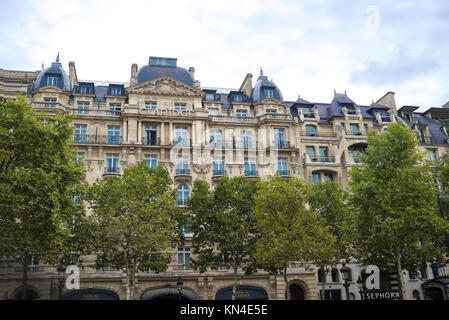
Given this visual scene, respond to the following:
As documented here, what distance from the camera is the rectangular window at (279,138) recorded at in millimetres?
39531

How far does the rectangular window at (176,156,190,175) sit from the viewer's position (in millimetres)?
35906

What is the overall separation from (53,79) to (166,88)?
36.7ft

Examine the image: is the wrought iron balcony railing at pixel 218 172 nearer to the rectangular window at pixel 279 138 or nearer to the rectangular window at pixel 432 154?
the rectangular window at pixel 279 138

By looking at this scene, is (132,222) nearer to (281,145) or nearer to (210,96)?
(281,145)

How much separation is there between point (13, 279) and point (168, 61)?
26490 millimetres

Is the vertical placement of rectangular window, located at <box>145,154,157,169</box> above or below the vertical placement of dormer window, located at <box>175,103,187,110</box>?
below

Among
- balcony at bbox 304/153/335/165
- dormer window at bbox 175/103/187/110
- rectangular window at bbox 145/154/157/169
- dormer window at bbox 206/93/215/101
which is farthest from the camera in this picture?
dormer window at bbox 206/93/215/101

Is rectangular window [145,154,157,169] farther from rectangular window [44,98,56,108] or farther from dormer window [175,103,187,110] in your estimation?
rectangular window [44,98,56,108]

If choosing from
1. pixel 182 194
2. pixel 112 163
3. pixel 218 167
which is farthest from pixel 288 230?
pixel 112 163

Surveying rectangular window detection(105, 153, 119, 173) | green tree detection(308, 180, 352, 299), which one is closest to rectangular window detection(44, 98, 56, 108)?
rectangular window detection(105, 153, 119, 173)

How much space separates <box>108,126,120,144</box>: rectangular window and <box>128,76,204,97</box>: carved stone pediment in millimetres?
4540

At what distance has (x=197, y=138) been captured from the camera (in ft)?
124
